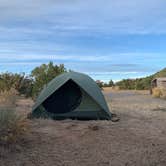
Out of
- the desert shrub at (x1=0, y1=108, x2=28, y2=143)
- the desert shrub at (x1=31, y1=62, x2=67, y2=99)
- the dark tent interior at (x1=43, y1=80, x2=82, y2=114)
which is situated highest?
the desert shrub at (x1=31, y1=62, x2=67, y2=99)

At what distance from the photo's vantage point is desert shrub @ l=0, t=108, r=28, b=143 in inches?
347

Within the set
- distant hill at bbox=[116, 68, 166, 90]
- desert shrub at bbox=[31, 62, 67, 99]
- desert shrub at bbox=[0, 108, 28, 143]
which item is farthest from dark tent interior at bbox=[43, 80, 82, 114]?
distant hill at bbox=[116, 68, 166, 90]

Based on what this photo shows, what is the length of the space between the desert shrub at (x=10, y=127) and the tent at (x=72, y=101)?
5.00 m

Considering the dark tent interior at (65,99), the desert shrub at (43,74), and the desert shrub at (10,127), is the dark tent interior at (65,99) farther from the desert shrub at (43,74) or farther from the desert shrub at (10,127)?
the desert shrub at (43,74)

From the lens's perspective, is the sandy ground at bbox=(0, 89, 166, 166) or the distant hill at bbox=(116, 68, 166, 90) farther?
the distant hill at bbox=(116, 68, 166, 90)

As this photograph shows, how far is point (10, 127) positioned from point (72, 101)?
21.1 feet

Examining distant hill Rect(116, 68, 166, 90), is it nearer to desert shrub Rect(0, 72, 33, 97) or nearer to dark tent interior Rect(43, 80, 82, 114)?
desert shrub Rect(0, 72, 33, 97)

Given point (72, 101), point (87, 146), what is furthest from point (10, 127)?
point (72, 101)

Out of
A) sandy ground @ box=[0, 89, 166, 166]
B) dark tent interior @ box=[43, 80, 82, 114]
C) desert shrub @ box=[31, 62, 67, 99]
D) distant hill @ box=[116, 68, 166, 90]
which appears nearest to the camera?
sandy ground @ box=[0, 89, 166, 166]

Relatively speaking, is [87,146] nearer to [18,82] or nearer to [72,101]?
[72,101]

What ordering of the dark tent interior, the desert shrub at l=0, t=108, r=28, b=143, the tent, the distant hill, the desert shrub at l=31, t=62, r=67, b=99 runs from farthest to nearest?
1. the distant hill
2. the desert shrub at l=31, t=62, r=67, b=99
3. the dark tent interior
4. the tent
5. the desert shrub at l=0, t=108, r=28, b=143

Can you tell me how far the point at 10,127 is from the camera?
9.02 metres

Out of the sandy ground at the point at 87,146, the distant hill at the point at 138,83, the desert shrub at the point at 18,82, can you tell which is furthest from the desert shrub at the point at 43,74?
the distant hill at the point at 138,83

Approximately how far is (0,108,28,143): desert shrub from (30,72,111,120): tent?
500 centimetres
